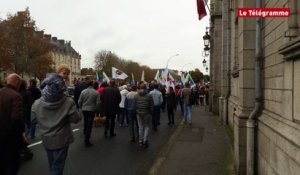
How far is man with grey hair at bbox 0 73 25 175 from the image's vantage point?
6.47m

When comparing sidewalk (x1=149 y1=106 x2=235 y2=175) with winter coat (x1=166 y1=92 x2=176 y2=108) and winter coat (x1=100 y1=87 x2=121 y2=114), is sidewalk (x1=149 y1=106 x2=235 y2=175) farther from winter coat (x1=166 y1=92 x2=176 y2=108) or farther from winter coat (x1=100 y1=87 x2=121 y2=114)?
winter coat (x1=166 y1=92 x2=176 y2=108)

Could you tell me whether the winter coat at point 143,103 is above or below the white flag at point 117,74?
below

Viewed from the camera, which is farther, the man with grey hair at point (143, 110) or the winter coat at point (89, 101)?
the winter coat at point (89, 101)

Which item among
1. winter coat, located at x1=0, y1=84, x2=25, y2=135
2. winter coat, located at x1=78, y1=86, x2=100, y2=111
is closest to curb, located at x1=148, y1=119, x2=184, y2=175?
winter coat, located at x1=78, y1=86, x2=100, y2=111

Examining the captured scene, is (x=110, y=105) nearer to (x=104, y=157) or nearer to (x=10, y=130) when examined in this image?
(x=104, y=157)

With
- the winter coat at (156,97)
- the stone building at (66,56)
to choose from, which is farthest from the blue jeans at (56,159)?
the stone building at (66,56)

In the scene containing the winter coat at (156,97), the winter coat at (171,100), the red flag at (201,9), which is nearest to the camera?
the red flag at (201,9)

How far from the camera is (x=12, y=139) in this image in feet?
21.4

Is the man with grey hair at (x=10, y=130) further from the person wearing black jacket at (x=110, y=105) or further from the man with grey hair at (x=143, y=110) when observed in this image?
the person wearing black jacket at (x=110, y=105)

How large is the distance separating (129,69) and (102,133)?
330ft

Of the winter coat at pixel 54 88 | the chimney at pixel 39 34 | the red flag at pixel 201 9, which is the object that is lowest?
the winter coat at pixel 54 88

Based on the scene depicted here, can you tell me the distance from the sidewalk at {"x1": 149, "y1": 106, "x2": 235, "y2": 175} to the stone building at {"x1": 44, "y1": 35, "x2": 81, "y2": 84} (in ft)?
358

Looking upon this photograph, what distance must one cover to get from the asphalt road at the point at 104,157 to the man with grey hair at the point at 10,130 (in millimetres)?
1805

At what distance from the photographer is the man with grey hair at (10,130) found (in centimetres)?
647
